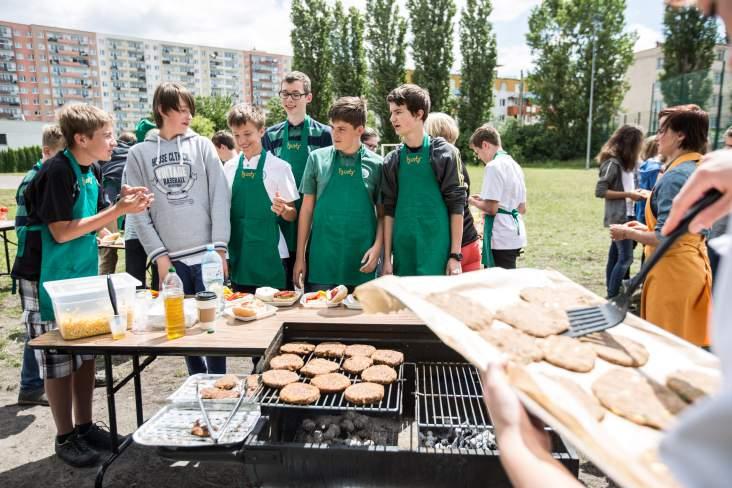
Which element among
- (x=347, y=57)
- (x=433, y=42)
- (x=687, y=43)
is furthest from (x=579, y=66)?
(x=347, y=57)

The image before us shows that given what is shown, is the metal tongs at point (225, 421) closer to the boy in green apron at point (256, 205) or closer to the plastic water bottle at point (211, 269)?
the plastic water bottle at point (211, 269)

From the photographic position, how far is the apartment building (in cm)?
8544

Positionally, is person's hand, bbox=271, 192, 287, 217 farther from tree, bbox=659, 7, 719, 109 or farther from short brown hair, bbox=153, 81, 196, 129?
tree, bbox=659, 7, 719, 109

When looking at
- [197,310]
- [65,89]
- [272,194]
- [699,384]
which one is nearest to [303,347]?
[197,310]

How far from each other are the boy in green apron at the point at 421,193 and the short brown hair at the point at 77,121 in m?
2.02

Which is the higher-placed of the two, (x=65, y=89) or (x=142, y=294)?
(x=65, y=89)

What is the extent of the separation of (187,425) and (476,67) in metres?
41.2

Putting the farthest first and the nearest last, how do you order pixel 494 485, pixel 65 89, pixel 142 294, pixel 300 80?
1. pixel 65 89
2. pixel 300 80
3. pixel 142 294
4. pixel 494 485

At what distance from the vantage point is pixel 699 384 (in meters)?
1.19

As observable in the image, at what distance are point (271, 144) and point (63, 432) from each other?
287 cm

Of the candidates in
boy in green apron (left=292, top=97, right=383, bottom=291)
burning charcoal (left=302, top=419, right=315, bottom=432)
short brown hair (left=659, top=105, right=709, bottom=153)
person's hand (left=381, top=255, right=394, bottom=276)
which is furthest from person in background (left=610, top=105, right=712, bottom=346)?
burning charcoal (left=302, top=419, right=315, bottom=432)

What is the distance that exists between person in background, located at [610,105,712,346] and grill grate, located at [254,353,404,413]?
1940 mm

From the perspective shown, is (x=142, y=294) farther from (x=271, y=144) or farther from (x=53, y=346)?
(x=271, y=144)

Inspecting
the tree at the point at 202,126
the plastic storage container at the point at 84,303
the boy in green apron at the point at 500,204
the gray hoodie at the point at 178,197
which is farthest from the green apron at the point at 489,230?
the tree at the point at 202,126
